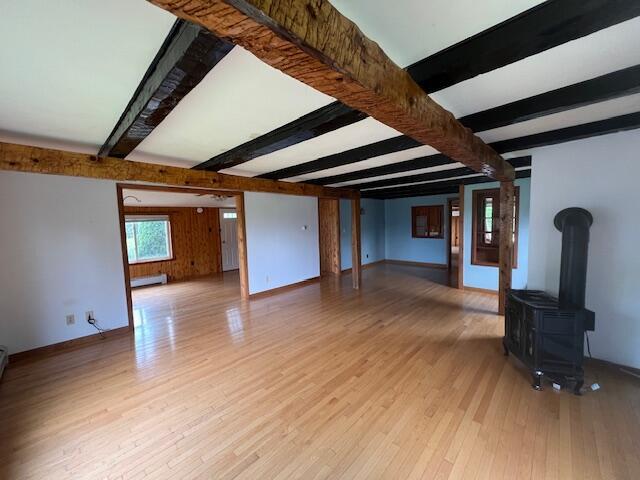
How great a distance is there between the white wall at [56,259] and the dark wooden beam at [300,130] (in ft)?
5.88

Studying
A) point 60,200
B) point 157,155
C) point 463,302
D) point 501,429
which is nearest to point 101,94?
point 157,155

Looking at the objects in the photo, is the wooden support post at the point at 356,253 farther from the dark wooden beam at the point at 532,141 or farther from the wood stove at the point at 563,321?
the wood stove at the point at 563,321

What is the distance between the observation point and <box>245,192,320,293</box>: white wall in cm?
493

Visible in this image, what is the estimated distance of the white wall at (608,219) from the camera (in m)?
2.36

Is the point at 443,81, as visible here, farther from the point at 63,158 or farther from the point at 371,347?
the point at 63,158

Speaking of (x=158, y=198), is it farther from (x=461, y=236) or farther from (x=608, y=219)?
(x=608, y=219)

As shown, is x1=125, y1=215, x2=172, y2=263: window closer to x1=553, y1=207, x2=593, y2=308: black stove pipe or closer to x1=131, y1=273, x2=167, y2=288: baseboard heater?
x1=131, y1=273, x2=167, y2=288: baseboard heater

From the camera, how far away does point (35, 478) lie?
4.88ft

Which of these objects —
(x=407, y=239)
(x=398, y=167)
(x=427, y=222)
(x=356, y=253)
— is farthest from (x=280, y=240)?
(x=427, y=222)

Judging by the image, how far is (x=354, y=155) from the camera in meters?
3.04

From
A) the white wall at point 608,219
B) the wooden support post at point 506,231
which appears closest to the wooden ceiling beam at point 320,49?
the white wall at point 608,219

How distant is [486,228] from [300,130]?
4.52 m

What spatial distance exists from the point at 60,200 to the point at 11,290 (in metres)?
1.08

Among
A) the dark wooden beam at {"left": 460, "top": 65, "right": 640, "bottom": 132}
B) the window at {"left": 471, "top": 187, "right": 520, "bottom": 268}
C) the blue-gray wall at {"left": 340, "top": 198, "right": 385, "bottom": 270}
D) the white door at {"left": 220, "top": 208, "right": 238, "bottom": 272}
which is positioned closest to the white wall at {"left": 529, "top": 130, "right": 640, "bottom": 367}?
the dark wooden beam at {"left": 460, "top": 65, "right": 640, "bottom": 132}
